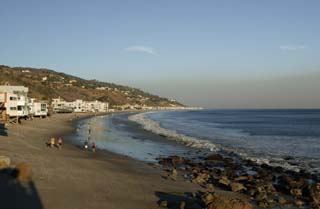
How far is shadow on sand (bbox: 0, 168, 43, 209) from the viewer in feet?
45.9

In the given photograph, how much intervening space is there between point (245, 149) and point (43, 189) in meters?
29.8

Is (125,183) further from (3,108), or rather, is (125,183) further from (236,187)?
(3,108)

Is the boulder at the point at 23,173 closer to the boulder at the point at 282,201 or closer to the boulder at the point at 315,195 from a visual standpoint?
the boulder at the point at 282,201

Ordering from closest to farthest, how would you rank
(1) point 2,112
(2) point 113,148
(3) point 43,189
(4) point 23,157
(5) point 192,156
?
(3) point 43,189, (4) point 23,157, (5) point 192,156, (2) point 113,148, (1) point 2,112

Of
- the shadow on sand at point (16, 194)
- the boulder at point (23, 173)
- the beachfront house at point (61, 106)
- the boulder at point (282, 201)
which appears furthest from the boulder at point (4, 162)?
the beachfront house at point (61, 106)

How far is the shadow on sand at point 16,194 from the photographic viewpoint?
45.9 ft

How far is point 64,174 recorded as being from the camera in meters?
20.5

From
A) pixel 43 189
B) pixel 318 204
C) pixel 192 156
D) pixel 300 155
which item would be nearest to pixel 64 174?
pixel 43 189

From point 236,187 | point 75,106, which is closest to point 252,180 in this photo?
point 236,187

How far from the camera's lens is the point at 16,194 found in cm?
1518

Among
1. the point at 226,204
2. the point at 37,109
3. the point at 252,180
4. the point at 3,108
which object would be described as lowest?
the point at 252,180

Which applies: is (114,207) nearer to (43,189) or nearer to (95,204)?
(95,204)

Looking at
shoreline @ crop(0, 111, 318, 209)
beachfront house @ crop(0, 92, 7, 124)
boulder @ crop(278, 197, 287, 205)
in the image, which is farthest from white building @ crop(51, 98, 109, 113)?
boulder @ crop(278, 197, 287, 205)

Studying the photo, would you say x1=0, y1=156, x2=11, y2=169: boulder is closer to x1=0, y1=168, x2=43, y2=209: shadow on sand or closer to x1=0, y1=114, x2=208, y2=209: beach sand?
x1=0, y1=168, x2=43, y2=209: shadow on sand
